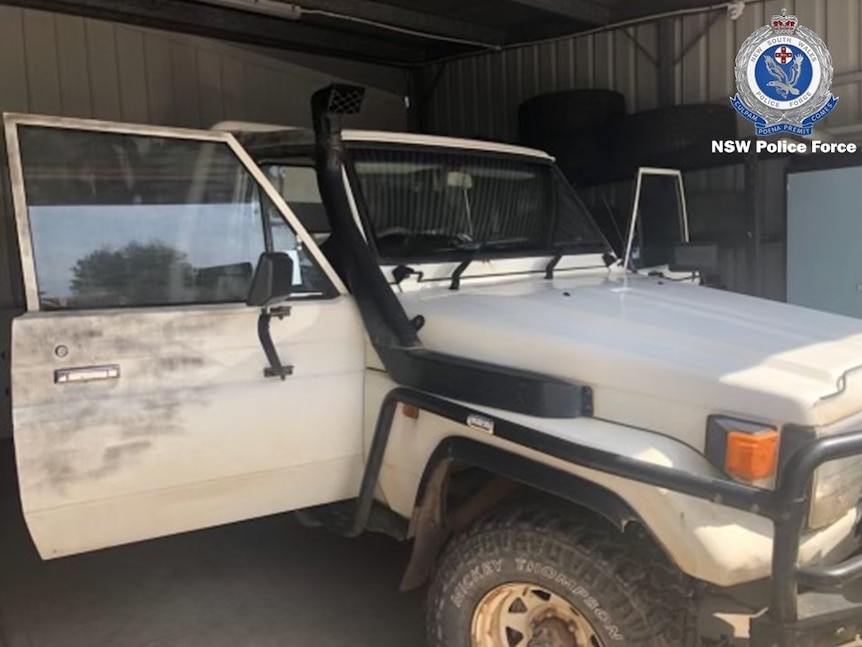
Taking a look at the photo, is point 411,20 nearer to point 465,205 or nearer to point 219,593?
point 465,205

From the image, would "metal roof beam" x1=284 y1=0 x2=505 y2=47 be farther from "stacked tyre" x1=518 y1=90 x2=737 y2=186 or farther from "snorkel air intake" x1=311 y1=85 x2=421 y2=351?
"snorkel air intake" x1=311 y1=85 x2=421 y2=351

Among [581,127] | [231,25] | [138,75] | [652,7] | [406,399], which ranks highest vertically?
[652,7]

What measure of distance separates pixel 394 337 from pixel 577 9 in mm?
6105

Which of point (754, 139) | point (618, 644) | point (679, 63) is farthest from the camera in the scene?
point (679, 63)

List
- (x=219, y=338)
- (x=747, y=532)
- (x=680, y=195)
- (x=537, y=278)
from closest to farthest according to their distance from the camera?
(x=747, y=532), (x=219, y=338), (x=537, y=278), (x=680, y=195)

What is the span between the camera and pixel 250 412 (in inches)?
114

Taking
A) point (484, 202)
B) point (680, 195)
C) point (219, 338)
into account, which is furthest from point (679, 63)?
point (219, 338)

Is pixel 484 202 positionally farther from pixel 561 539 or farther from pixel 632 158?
pixel 632 158

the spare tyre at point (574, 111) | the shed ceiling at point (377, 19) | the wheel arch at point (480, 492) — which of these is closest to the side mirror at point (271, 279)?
the wheel arch at point (480, 492)

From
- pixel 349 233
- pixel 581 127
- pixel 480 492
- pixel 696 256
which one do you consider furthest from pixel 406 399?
pixel 581 127

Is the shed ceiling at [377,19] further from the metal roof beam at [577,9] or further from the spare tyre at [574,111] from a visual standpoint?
the spare tyre at [574,111]

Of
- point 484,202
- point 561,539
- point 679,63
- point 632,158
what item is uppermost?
point 679,63

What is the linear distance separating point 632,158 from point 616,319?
5.32m

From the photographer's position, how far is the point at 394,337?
9.73 feet
